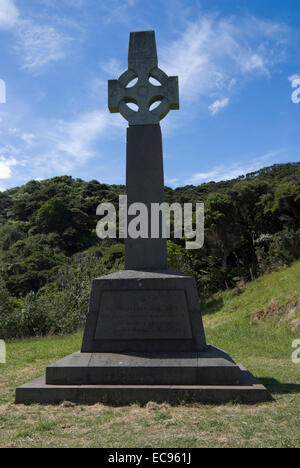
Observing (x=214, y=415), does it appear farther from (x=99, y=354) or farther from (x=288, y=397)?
(x=99, y=354)

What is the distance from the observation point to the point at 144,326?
5164 millimetres

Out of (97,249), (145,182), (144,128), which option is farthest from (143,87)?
(97,249)

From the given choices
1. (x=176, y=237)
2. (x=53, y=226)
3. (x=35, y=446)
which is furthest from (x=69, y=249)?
(x=35, y=446)

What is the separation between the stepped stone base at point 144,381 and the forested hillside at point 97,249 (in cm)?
1084

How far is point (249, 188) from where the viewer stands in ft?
92.6

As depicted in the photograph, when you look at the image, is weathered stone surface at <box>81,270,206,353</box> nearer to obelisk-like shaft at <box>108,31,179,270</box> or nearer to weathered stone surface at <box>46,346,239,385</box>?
weathered stone surface at <box>46,346,239,385</box>

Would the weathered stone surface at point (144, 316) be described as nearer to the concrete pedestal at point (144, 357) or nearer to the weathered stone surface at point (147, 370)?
the concrete pedestal at point (144, 357)

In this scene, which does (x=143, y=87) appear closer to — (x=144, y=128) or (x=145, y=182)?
(x=144, y=128)

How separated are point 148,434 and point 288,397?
2.07 metres

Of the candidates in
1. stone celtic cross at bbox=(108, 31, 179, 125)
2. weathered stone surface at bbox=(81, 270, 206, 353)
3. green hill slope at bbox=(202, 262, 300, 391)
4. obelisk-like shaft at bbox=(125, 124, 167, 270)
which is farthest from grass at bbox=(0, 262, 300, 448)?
stone celtic cross at bbox=(108, 31, 179, 125)

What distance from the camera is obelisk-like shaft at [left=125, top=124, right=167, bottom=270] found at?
5805 mm

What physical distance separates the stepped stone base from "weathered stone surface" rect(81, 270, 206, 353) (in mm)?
205

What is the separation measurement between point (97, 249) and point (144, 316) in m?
27.2

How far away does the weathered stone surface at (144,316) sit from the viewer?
5102mm
